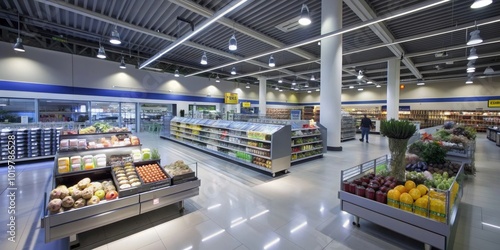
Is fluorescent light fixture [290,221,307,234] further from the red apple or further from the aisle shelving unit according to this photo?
the red apple

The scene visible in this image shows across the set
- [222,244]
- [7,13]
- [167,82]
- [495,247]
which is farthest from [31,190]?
A: [167,82]

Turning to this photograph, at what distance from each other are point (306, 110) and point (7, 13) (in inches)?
Answer: 927

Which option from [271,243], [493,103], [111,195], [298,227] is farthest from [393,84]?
[111,195]

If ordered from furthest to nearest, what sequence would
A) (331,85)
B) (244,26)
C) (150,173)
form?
(244,26) < (331,85) < (150,173)

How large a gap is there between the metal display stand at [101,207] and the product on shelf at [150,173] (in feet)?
0.79

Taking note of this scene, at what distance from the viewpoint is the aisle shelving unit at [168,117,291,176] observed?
5.11 meters

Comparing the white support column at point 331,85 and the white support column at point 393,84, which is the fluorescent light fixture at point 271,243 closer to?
the white support column at point 331,85

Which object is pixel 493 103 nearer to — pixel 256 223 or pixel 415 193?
pixel 415 193

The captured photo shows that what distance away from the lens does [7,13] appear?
698 centimetres

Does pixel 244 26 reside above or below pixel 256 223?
above

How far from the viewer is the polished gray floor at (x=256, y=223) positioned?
2.46m

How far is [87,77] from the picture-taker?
11.7 meters

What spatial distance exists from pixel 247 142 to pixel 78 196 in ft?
13.1

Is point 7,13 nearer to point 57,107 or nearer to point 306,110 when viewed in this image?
point 57,107
